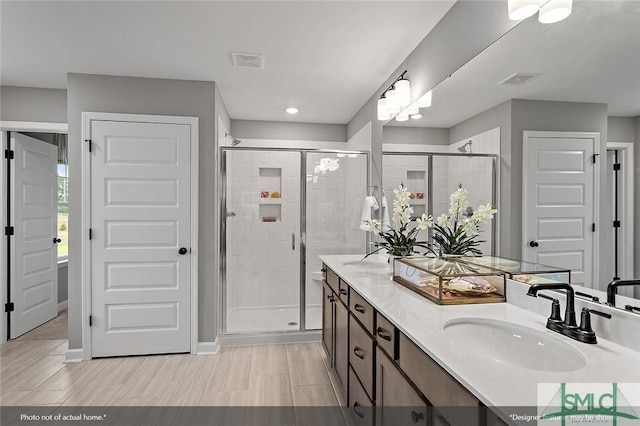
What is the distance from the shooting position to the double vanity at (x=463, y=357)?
0.82 metres

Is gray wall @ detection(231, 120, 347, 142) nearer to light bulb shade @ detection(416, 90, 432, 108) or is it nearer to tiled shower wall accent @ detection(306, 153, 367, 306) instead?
tiled shower wall accent @ detection(306, 153, 367, 306)

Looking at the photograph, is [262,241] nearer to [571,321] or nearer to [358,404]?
[358,404]

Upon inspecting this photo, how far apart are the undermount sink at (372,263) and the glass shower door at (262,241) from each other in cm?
95

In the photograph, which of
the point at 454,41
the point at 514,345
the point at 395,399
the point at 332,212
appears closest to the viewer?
the point at 514,345

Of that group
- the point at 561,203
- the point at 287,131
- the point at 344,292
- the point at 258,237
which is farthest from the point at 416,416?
the point at 287,131

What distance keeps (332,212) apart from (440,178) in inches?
62.9

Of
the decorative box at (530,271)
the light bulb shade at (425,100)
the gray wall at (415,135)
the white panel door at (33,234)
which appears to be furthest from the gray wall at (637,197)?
the white panel door at (33,234)

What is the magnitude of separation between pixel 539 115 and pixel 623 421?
107cm

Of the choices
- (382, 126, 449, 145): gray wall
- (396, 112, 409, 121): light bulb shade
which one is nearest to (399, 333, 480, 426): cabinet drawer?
(382, 126, 449, 145): gray wall

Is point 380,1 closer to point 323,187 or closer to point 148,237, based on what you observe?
point 323,187

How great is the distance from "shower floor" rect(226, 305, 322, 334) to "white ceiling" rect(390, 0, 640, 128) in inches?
103

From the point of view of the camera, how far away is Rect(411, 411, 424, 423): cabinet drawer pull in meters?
1.07

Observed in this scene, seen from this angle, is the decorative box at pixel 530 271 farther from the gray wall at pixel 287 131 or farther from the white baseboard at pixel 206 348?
the gray wall at pixel 287 131

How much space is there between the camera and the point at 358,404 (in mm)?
1800
